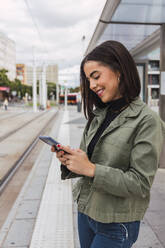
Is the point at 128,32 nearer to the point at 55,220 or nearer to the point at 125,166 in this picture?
the point at 55,220

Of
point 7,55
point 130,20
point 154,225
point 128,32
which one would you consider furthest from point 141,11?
point 7,55

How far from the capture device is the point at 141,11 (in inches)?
214

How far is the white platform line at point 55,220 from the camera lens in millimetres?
3083

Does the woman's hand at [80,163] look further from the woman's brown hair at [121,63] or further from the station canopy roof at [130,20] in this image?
the station canopy roof at [130,20]

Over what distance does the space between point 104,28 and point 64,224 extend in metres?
4.60

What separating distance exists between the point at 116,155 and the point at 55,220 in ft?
8.42

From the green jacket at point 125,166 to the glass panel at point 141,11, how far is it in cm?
405

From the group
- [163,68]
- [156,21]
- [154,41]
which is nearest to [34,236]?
[163,68]

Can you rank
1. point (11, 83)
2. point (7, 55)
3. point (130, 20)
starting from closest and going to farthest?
point (130, 20) → point (11, 83) → point (7, 55)

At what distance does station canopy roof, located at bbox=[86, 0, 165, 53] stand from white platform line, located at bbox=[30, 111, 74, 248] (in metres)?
3.27

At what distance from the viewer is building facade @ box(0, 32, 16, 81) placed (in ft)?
291

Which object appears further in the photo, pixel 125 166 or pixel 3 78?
pixel 3 78

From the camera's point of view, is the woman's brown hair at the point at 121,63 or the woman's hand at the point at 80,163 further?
the woman's brown hair at the point at 121,63

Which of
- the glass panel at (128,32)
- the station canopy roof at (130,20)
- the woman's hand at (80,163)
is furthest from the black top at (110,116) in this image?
the glass panel at (128,32)
